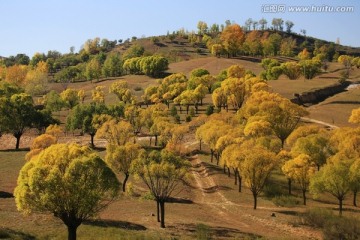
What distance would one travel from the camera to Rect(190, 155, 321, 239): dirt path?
43.4m

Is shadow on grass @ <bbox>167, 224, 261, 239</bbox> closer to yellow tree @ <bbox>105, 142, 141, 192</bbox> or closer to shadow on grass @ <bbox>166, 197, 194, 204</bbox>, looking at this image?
Answer: shadow on grass @ <bbox>166, 197, 194, 204</bbox>

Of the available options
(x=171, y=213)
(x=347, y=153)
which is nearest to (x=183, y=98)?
(x=347, y=153)

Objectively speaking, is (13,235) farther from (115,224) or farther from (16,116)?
(16,116)

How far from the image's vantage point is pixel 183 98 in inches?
4395

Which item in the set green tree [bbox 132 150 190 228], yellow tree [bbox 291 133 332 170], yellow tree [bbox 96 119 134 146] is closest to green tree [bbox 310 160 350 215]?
yellow tree [bbox 291 133 332 170]

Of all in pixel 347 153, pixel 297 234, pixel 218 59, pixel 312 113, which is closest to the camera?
pixel 297 234

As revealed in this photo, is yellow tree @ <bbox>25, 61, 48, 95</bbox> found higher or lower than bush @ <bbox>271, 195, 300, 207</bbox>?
higher

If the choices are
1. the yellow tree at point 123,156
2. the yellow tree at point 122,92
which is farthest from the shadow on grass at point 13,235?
the yellow tree at point 122,92

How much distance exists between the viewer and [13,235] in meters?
35.1

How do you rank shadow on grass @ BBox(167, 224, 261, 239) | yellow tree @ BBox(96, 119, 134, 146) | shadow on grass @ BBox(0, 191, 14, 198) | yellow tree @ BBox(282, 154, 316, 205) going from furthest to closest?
yellow tree @ BBox(96, 119, 134, 146) → yellow tree @ BBox(282, 154, 316, 205) → shadow on grass @ BBox(0, 191, 14, 198) → shadow on grass @ BBox(167, 224, 261, 239)

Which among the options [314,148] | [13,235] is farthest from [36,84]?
[13,235]

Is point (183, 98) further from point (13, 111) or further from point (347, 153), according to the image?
point (347, 153)

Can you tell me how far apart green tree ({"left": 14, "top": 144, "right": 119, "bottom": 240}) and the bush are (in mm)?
28092

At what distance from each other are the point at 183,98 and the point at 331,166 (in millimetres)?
63824
